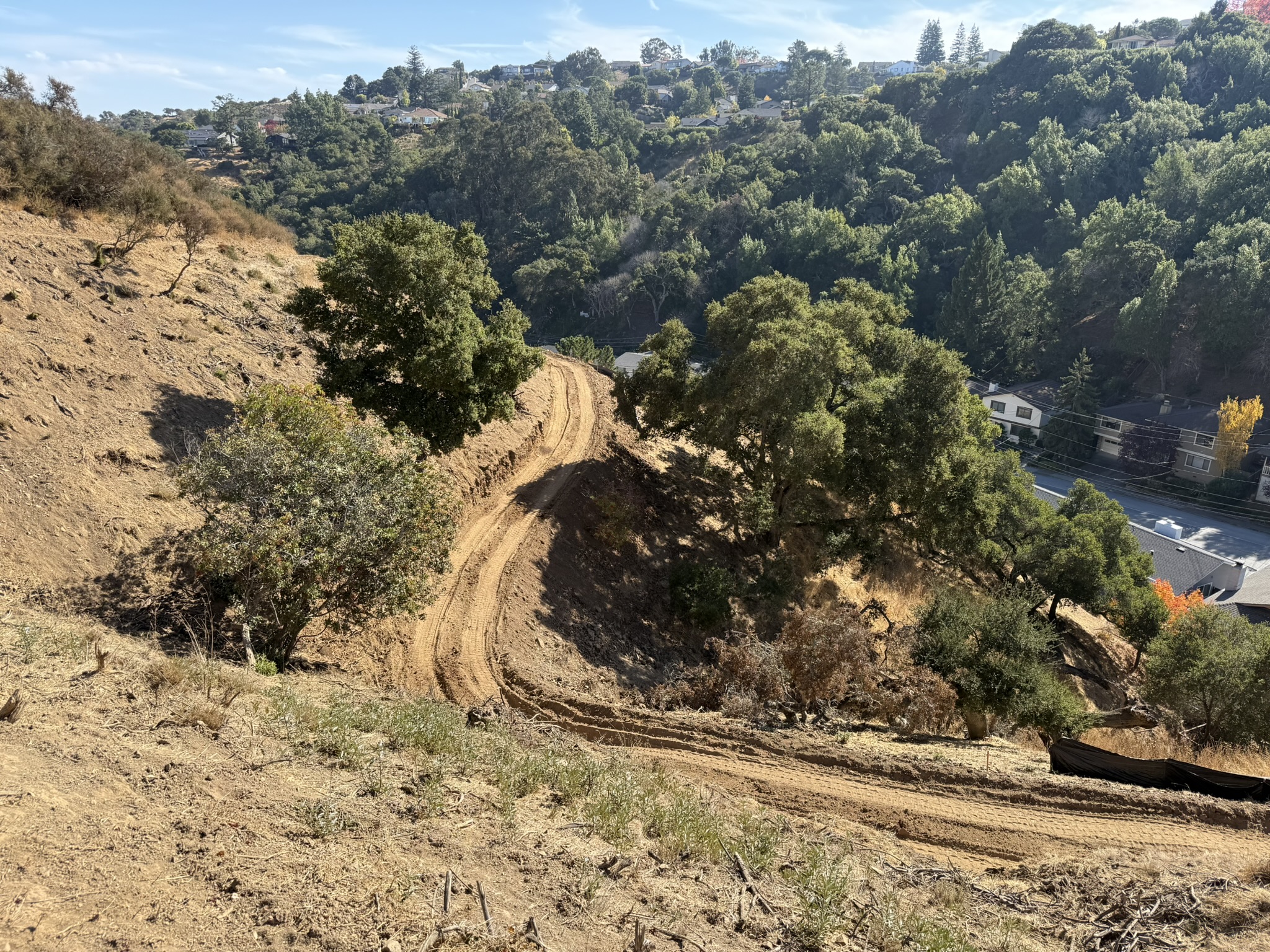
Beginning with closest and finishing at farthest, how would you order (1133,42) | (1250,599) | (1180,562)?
(1250,599)
(1180,562)
(1133,42)

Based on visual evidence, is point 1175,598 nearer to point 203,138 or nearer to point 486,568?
point 486,568

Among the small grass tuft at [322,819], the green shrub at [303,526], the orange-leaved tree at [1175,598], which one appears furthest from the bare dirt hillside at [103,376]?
the orange-leaved tree at [1175,598]

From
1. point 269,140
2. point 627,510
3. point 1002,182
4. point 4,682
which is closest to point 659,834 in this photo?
point 4,682

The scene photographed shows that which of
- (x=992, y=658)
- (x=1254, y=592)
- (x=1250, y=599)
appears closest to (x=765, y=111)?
(x=1254, y=592)

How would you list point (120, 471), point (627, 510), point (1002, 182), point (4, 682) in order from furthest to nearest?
1. point (1002, 182)
2. point (627, 510)
3. point (120, 471)
4. point (4, 682)

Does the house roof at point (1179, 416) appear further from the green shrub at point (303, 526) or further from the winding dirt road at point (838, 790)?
the green shrub at point (303, 526)

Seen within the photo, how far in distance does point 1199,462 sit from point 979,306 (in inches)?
819

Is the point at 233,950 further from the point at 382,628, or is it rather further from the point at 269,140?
the point at 269,140

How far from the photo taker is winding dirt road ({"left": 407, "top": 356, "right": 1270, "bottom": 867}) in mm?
11555

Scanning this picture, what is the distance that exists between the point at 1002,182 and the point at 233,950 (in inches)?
3708

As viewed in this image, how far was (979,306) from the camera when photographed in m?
68.1

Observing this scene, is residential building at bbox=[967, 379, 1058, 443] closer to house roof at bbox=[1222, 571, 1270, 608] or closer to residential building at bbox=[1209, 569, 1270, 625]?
house roof at bbox=[1222, 571, 1270, 608]

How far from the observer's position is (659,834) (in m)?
9.08

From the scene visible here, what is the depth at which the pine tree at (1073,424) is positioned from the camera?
6012 centimetres
